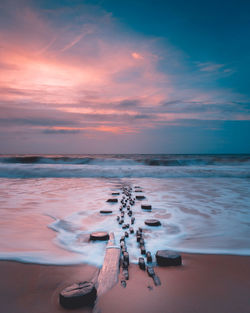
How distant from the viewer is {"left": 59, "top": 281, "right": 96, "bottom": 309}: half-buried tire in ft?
4.09

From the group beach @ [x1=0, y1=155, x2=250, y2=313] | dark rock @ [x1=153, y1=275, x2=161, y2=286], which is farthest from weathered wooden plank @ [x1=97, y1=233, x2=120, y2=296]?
dark rock @ [x1=153, y1=275, x2=161, y2=286]

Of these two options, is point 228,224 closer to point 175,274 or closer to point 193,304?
point 175,274

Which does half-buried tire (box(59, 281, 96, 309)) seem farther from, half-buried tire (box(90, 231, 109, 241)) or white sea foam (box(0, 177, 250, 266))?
half-buried tire (box(90, 231, 109, 241))

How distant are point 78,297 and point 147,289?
47 cm

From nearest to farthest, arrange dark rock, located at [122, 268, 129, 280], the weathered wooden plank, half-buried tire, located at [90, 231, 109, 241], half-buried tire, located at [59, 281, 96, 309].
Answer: half-buried tire, located at [59, 281, 96, 309], the weathered wooden plank, dark rock, located at [122, 268, 129, 280], half-buried tire, located at [90, 231, 109, 241]

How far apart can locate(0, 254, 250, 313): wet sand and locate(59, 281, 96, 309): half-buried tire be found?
0.04 m

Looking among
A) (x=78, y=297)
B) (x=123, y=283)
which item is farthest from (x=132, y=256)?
(x=78, y=297)

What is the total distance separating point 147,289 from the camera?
143 centimetres

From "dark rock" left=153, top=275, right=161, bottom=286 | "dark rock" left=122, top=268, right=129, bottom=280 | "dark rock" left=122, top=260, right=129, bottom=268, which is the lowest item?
"dark rock" left=153, top=275, right=161, bottom=286

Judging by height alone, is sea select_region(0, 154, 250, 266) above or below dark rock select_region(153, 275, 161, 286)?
below

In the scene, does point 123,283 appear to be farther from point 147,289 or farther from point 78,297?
point 78,297

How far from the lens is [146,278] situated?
157cm

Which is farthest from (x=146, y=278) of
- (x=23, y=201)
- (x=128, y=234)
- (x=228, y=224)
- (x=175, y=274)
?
(x=23, y=201)

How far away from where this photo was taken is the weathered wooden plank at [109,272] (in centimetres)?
143
